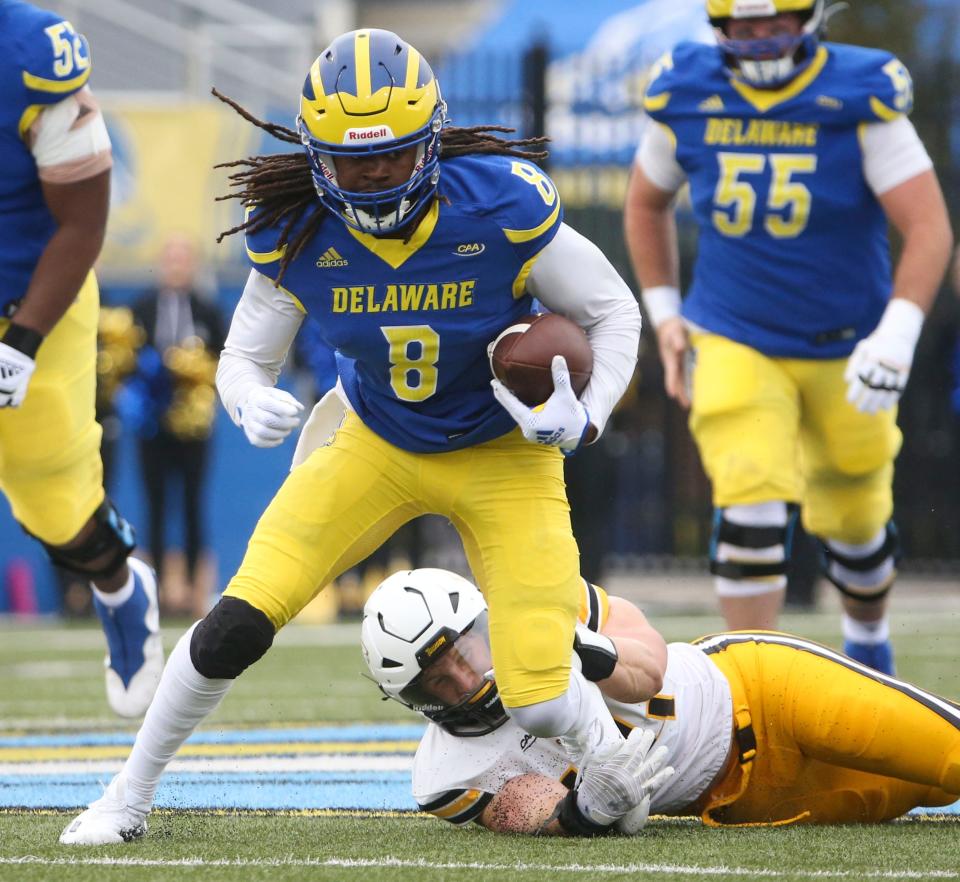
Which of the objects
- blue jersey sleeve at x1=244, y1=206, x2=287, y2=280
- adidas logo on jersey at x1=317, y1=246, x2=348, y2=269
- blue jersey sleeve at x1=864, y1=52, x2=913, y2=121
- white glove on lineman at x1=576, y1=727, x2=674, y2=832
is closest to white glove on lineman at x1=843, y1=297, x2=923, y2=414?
blue jersey sleeve at x1=864, y1=52, x2=913, y2=121

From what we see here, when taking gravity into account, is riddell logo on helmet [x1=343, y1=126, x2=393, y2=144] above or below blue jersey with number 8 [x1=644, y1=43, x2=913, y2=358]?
above

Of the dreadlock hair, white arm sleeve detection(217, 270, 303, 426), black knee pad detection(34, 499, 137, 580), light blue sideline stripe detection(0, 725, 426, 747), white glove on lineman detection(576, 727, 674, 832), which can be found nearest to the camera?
white glove on lineman detection(576, 727, 674, 832)

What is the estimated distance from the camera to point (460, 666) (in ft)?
13.2

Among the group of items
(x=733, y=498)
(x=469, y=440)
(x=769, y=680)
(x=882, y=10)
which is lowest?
(x=882, y=10)

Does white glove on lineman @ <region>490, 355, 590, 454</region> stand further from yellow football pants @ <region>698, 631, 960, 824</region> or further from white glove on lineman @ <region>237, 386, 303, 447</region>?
yellow football pants @ <region>698, 631, 960, 824</region>

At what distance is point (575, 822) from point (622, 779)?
190mm

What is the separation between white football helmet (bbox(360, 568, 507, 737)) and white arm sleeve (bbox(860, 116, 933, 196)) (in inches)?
82.9

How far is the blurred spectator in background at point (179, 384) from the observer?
10.2 metres

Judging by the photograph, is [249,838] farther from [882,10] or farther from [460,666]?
[882,10]

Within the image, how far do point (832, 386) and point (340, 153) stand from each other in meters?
2.31

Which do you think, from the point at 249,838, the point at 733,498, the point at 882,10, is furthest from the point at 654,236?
the point at 882,10

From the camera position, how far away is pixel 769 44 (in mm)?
5480

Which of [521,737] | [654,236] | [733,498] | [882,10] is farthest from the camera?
[882,10]

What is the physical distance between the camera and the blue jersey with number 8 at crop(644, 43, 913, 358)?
5574mm
